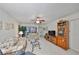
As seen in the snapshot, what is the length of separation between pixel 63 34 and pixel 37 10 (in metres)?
0.69

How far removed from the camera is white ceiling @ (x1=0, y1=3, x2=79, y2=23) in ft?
8.12

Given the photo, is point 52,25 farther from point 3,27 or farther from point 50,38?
point 3,27

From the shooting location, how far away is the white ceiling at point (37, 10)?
2.47m

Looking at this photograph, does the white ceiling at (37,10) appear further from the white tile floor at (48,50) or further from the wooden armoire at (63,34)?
the white tile floor at (48,50)

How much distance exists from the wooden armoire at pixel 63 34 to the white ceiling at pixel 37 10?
0.53ft

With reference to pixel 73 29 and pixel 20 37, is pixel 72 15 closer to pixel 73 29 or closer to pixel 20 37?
pixel 73 29

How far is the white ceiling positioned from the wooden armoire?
0.16 m

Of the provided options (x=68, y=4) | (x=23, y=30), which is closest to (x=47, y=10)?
(x=68, y=4)

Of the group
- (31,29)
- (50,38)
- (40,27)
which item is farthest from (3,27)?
(50,38)

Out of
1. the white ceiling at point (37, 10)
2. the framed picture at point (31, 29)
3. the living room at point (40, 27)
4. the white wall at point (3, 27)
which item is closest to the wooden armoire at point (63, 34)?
the living room at point (40, 27)

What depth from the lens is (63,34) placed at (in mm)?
2584

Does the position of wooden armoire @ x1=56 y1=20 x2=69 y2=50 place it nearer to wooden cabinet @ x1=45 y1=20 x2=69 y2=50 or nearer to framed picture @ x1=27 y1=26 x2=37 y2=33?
wooden cabinet @ x1=45 y1=20 x2=69 y2=50

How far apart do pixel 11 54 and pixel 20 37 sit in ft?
1.22

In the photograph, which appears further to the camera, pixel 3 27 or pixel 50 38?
pixel 50 38
